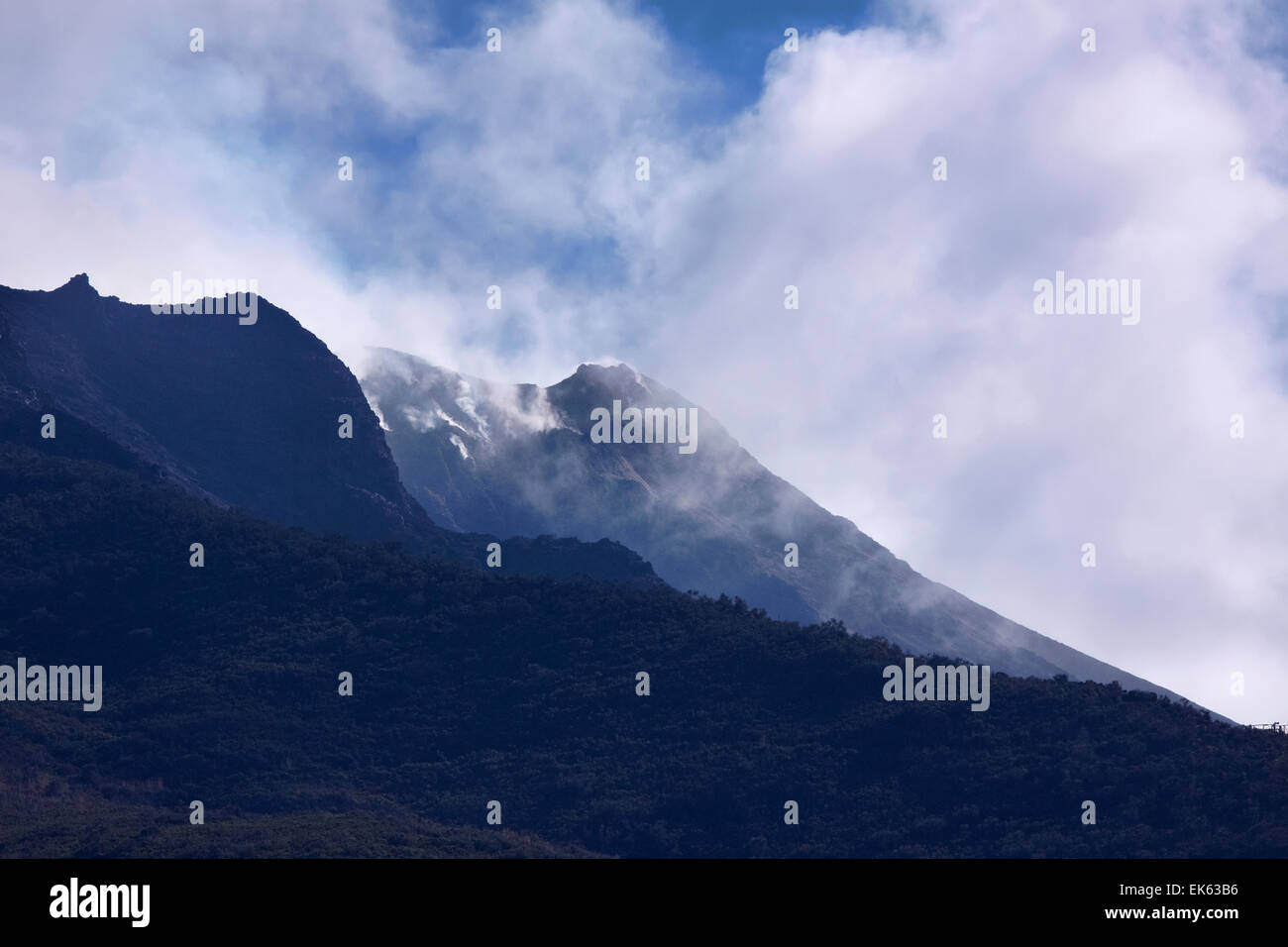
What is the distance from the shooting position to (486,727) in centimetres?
8656

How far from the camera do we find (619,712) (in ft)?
279

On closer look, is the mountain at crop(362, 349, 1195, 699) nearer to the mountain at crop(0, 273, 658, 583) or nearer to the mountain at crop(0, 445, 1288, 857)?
the mountain at crop(0, 273, 658, 583)

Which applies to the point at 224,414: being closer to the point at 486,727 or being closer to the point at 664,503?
the point at 664,503

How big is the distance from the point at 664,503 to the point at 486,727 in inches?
2734

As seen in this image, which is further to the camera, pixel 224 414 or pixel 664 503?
pixel 664 503

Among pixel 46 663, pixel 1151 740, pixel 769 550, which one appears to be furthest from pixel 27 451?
pixel 1151 740

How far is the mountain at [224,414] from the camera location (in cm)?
12112

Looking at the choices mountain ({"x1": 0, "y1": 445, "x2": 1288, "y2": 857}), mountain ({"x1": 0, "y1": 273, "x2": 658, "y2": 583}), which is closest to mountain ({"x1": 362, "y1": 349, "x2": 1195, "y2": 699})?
mountain ({"x1": 0, "y1": 273, "x2": 658, "y2": 583})

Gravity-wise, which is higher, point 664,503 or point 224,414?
point 224,414

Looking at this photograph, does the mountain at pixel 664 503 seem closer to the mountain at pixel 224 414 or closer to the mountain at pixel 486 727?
the mountain at pixel 224 414

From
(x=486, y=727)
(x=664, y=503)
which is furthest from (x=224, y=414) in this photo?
(x=486, y=727)

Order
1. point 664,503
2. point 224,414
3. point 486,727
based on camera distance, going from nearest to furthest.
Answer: point 486,727, point 224,414, point 664,503

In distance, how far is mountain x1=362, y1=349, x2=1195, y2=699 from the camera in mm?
136375
